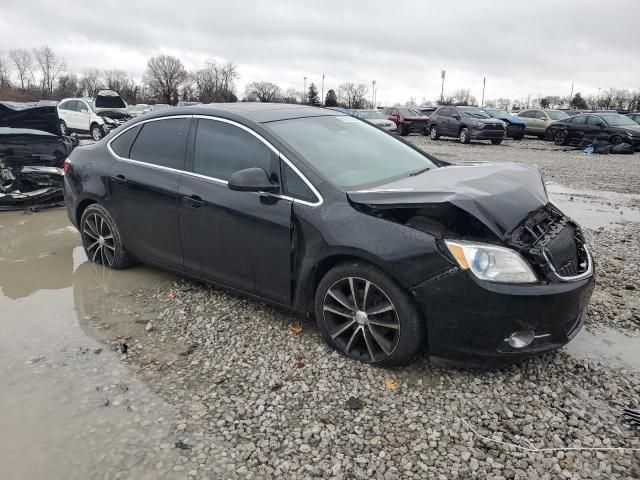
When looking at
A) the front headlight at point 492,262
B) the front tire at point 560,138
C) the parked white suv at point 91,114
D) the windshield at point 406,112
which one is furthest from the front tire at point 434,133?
the front headlight at point 492,262

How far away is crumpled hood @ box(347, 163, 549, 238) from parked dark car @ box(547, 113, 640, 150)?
63.6 ft

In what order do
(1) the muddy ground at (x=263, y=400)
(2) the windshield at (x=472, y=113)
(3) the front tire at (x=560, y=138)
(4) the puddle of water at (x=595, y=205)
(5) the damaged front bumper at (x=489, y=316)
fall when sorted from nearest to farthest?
1. (1) the muddy ground at (x=263, y=400)
2. (5) the damaged front bumper at (x=489, y=316)
3. (4) the puddle of water at (x=595, y=205)
4. (3) the front tire at (x=560, y=138)
5. (2) the windshield at (x=472, y=113)

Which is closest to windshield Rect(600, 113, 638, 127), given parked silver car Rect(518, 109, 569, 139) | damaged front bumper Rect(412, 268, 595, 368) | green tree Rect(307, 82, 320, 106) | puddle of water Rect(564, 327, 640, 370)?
parked silver car Rect(518, 109, 569, 139)

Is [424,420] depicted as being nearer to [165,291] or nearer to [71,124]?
[165,291]

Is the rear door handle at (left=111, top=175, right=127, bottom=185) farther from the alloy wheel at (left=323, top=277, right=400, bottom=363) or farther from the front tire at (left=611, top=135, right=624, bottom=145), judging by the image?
the front tire at (left=611, top=135, right=624, bottom=145)

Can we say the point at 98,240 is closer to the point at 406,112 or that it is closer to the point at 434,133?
the point at 434,133

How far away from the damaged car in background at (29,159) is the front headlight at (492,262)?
7.31m

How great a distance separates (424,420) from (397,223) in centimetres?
113

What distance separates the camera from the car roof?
4.02 metres

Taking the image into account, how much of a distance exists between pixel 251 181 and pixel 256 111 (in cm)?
94

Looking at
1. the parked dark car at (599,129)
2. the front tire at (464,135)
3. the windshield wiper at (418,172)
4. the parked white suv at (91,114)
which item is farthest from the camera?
the front tire at (464,135)

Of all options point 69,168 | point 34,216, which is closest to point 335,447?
point 69,168

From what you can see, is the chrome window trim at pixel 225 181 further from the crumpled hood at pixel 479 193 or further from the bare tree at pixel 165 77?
the bare tree at pixel 165 77

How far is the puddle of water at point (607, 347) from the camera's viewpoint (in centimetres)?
350
